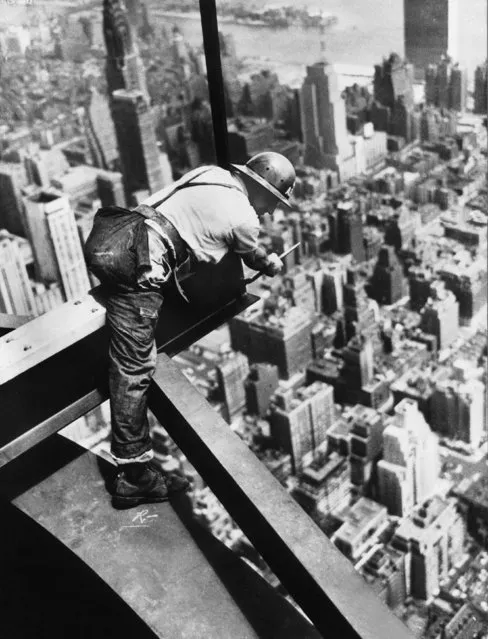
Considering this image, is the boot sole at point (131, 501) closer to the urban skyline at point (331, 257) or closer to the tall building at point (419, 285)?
the urban skyline at point (331, 257)

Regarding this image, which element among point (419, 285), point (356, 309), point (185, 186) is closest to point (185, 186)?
point (185, 186)

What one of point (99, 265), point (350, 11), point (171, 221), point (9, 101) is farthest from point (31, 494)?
point (9, 101)

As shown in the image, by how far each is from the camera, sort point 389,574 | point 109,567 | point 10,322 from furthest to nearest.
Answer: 1. point 389,574
2. point 10,322
3. point 109,567

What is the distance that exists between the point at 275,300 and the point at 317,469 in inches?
158

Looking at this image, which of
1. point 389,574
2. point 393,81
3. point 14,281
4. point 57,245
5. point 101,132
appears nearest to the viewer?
point 389,574

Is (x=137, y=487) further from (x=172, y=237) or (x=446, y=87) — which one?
(x=446, y=87)

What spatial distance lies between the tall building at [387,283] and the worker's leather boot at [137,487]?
40.0 feet

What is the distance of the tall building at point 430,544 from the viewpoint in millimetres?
7730

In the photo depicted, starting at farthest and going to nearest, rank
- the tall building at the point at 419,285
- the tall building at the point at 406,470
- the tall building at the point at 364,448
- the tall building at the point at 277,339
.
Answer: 1. the tall building at the point at 419,285
2. the tall building at the point at 277,339
3. the tall building at the point at 364,448
4. the tall building at the point at 406,470

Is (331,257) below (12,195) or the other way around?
below

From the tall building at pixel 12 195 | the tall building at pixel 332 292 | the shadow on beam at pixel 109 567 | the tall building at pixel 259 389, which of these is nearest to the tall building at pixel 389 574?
the tall building at pixel 259 389

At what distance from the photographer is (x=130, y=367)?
1.45 meters

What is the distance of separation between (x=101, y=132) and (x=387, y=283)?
694 centimetres

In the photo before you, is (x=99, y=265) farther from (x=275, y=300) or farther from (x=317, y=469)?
(x=275, y=300)
